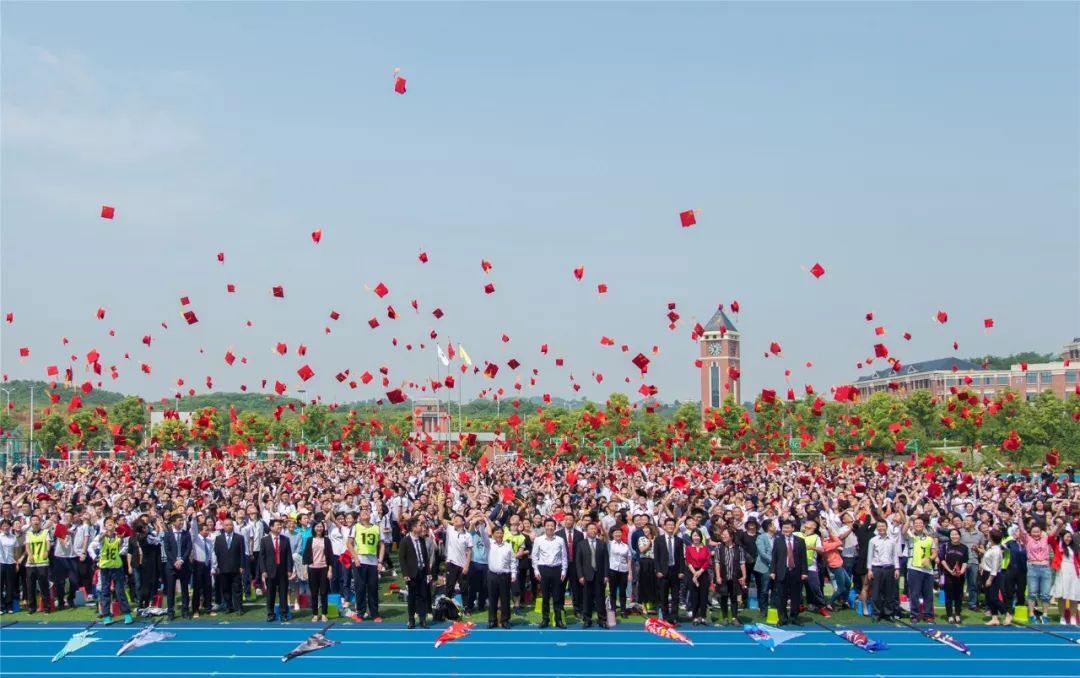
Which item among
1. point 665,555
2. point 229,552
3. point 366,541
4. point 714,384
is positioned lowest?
point 665,555

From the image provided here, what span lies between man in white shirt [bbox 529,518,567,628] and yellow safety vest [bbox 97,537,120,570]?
5.47 meters

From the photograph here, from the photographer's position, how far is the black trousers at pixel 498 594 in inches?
569

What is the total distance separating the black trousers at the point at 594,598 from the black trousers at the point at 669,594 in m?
0.82

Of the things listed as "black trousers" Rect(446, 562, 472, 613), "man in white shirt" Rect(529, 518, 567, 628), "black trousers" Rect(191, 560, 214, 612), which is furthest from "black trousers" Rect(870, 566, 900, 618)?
"black trousers" Rect(191, 560, 214, 612)

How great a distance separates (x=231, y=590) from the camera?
1548 cm

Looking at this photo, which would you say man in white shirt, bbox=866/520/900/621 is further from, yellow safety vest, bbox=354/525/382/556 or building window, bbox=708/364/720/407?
building window, bbox=708/364/720/407

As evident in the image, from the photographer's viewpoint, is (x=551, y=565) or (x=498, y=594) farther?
(x=498, y=594)

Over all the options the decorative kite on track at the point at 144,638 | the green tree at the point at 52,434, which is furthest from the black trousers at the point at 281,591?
the green tree at the point at 52,434

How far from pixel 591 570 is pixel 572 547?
0.39m

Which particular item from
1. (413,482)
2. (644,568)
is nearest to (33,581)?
(644,568)

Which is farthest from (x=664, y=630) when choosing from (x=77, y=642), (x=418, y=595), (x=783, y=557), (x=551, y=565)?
(x=77, y=642)

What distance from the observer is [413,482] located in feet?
97.0

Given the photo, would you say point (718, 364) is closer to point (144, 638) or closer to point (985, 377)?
point (985, 377)

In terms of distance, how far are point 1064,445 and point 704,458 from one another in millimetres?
19928
